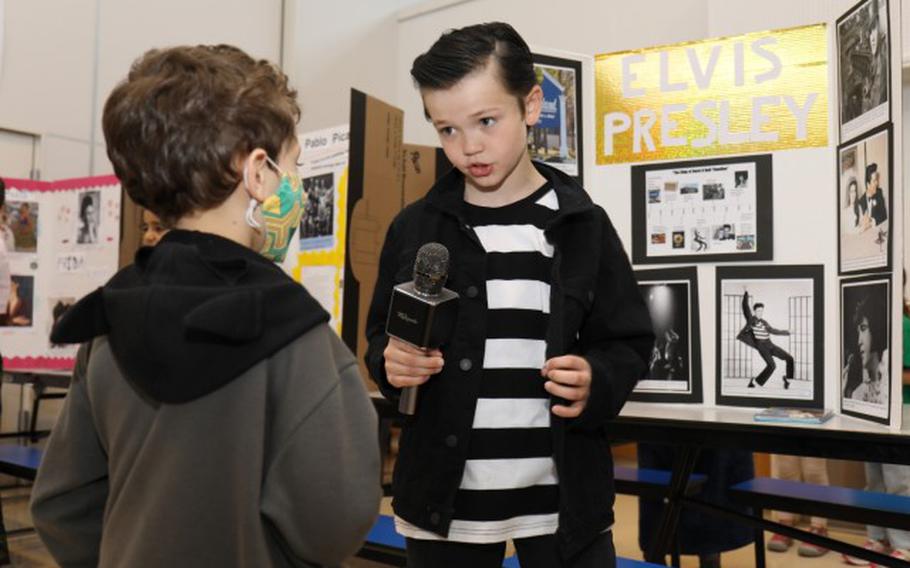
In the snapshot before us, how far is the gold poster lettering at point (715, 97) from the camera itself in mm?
2330

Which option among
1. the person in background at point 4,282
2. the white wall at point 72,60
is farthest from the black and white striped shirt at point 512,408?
the white wall at point 72,60

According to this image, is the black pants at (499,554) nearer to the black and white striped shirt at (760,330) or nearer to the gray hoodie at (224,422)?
the gray hoodie at (224,422)

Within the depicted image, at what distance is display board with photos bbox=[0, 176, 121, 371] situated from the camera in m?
4.48

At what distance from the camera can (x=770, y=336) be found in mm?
2346

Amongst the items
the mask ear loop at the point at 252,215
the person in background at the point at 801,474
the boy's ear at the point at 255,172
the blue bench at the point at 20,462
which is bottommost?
the person in background at the point at 801,474

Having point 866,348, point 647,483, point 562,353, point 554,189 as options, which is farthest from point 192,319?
point 647,483

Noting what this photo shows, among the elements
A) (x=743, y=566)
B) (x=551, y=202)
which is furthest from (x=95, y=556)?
(x=743, y=566)

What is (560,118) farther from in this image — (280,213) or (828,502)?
(280,213)

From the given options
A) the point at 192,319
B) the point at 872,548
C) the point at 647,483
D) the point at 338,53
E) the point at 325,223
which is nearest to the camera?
the point at 192,319

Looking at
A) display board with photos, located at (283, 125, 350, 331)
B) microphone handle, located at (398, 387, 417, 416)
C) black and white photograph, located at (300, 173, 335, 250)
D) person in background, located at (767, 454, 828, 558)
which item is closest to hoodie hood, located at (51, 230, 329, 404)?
microphone handle, located at (398, 387, 417, 416)

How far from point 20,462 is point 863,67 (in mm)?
3325

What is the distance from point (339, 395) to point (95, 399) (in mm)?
300

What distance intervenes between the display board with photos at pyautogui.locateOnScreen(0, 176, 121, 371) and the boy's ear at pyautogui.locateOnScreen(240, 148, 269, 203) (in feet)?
12.6

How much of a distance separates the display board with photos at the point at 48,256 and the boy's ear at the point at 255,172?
3.84 metres
